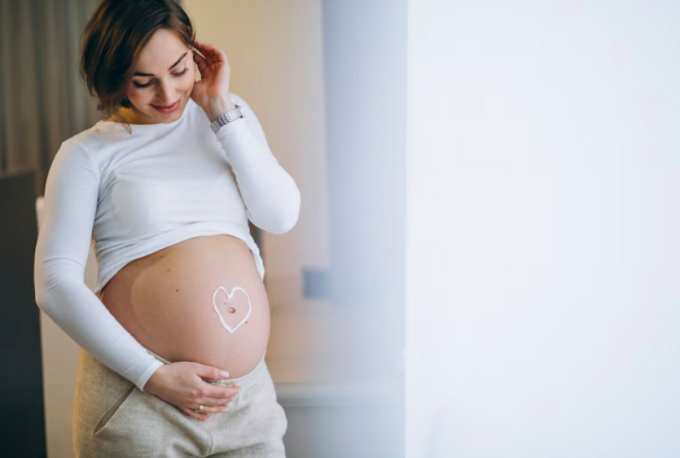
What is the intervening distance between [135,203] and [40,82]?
72 cm

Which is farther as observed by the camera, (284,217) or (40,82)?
(40,82)

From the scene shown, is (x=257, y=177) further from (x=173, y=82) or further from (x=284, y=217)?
(x=173, y=82)

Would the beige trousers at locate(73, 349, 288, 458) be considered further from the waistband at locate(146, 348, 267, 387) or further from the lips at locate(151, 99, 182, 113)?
the lips at locate(151, 99, 182, 113)

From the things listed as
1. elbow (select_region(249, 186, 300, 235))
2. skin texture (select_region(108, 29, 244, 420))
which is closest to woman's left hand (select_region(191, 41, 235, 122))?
skin texture (select_region(108, 29, 244, 420))

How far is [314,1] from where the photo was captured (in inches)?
53.3

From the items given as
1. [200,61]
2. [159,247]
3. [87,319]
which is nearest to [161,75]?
[200,61]

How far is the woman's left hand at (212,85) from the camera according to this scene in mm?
1018

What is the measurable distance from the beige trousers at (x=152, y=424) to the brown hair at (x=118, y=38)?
452 millimetres

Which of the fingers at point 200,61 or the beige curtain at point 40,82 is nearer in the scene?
the fingers at point 200,61

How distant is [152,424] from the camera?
0.98 metres

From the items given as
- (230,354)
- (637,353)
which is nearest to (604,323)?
(637,353)

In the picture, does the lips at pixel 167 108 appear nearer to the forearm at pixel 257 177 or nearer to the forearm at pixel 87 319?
the forearm at pixel 257 177

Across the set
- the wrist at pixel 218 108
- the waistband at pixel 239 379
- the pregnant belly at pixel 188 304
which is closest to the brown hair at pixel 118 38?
the wrist at pixel 218 108

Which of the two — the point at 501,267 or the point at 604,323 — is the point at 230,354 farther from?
the point at 604,323
